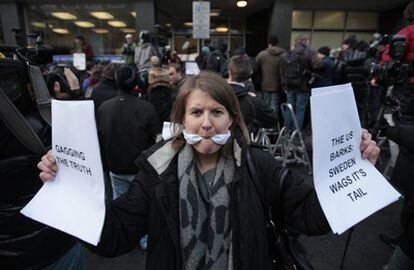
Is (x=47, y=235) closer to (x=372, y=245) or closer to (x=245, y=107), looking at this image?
(x=245, y=107)

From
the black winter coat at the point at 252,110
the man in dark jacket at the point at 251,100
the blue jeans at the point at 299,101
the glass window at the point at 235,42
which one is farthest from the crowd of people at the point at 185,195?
the glass window at the point at 235,42

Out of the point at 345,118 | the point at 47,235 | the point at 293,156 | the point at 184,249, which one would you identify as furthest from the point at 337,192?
the point at 293,156

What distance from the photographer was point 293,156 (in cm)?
570

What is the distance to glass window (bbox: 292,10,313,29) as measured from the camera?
593 inches

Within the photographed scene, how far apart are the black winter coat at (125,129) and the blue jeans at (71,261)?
53.2 inches

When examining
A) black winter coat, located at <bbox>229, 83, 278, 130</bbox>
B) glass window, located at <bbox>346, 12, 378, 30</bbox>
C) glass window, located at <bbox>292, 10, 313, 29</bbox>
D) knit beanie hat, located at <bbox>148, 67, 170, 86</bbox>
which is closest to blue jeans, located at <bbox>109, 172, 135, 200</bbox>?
knit beanie hat, located at <bbox>148, 67, 170, 86</bbox>

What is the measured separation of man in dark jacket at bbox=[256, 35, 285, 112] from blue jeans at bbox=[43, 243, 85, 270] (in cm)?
570

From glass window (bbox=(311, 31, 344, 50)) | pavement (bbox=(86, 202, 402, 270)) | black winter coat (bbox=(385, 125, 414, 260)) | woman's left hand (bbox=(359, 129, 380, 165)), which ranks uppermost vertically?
glass window (bbox=(311, 31, 344, 50))

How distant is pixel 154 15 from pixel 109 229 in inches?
501

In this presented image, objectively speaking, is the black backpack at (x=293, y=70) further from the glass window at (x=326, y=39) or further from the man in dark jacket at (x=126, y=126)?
the glass window at (x=326, y=39)

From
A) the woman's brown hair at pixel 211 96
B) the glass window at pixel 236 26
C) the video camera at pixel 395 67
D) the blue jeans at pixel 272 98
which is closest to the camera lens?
the woman's brown hair at pixel 211 96

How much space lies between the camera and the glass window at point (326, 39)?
15.5m

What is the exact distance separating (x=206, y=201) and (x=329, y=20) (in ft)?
53.0

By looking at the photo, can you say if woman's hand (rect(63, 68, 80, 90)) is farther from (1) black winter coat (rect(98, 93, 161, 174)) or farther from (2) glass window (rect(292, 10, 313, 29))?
(2) glass window (rect(292, 10, 313, 29))
